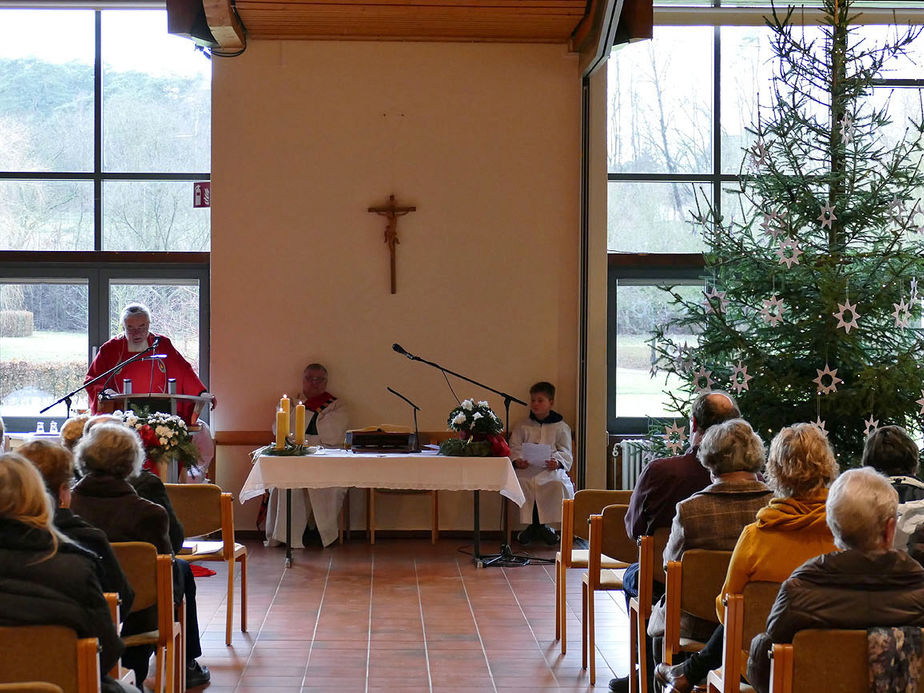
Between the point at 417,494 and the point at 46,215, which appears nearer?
the point at 417,494

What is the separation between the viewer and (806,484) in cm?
325

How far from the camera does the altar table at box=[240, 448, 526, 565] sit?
285 inches

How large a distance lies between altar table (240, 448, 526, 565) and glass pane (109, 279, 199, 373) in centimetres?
207

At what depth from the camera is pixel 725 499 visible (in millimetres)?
3646

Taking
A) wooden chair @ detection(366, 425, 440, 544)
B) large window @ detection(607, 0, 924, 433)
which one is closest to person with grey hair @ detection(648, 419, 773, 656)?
wooden chair @ detection(366, 425, 440, 544)

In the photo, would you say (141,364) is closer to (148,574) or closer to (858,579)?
(148,574)

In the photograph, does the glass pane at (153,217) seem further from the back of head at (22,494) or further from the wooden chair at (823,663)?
the wooden chair at (823,663)

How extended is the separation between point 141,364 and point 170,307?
3.03 ft

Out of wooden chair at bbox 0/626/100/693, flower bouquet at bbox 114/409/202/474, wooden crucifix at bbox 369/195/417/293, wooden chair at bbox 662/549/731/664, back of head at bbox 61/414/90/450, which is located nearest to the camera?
wooden chair at bbox 0/626/100/693

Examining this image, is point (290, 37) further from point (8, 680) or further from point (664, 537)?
point (8, 680)

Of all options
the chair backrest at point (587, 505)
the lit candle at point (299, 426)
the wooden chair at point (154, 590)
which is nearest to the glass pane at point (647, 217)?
the lit candle at point (299, 426)

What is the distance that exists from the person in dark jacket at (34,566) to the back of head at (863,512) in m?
1.88

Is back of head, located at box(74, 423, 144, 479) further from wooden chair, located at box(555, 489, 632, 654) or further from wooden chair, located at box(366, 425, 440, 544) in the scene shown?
wooden chair, located at box(366, 425, 440, 544)

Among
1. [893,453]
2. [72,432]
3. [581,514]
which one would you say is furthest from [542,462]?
[893,453]
